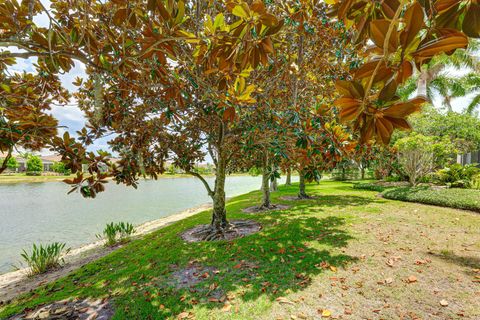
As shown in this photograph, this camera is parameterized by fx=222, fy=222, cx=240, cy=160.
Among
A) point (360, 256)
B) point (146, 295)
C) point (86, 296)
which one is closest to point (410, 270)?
point (360, 256)

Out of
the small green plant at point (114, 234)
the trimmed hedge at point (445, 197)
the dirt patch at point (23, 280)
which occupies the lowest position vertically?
the dirt patch at point (23, 280)

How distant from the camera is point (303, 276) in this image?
380cm

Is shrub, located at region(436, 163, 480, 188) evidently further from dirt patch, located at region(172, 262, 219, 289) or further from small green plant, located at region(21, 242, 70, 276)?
small green plant, located at region(21, 242, 70, 276)

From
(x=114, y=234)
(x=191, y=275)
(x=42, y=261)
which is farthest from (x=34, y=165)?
(x=191, y=275)

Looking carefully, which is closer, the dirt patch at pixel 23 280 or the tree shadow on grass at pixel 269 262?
the tree shadow on grass at pixel 269 262

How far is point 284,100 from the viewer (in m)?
6.38

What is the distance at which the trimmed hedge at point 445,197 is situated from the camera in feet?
26.2

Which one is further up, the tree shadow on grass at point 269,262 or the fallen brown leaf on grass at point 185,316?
the tree shadow on grass at point 269,262

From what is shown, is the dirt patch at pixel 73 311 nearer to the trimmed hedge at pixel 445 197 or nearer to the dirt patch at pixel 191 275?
the dirt patch at pixel 191 275

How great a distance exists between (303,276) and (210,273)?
170 cm

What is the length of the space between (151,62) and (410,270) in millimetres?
5173

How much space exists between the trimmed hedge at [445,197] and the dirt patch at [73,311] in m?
11.0

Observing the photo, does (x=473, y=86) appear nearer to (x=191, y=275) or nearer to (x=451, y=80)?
(x=451, y=80)

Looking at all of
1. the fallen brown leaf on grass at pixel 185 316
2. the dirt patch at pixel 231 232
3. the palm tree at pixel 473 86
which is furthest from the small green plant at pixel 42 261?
the palm tree at pixel 473 86
